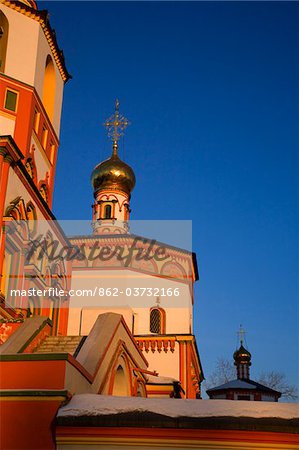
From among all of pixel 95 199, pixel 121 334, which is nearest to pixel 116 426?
pixel 121 334

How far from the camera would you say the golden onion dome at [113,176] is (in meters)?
28.4

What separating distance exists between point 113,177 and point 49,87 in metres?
10.7

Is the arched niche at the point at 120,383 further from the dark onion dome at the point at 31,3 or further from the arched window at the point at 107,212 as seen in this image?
the arched window at the point at 107,212

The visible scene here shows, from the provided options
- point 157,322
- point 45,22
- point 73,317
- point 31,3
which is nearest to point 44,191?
point 45,22

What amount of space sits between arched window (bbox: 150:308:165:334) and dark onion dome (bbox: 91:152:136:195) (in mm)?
7196

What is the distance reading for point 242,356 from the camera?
152 ft

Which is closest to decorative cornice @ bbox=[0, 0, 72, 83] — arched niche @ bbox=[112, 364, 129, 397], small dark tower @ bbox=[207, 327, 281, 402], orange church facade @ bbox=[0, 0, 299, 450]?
orange church facade @ bbox=[0, 0, 299, 450]

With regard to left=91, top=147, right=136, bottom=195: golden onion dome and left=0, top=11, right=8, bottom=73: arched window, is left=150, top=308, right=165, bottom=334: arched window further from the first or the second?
left=0, top=11, right=8, bottom=73: arched window

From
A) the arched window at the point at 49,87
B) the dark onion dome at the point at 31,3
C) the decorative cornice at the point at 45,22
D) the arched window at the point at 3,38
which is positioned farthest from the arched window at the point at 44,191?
the dark onion dome at the point at 31,3

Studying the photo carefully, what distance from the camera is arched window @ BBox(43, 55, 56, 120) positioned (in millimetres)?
17672

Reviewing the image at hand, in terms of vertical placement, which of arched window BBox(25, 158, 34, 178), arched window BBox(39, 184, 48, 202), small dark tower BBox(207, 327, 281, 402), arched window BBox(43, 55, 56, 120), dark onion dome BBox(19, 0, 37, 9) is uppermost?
dark onion dome BBox(19, 0, 37, 9)

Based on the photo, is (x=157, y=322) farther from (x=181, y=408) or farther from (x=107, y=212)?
(x=181, y=408)

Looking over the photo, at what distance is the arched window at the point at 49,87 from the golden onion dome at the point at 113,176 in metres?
10.7

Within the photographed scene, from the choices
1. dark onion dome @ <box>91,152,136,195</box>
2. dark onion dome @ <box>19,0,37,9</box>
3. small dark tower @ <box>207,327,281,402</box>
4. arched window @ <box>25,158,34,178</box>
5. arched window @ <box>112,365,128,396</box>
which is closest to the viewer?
arched window @ <box>112,365,128,396</box>
